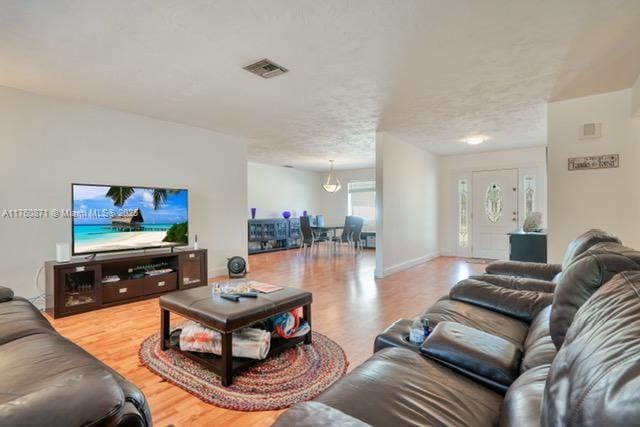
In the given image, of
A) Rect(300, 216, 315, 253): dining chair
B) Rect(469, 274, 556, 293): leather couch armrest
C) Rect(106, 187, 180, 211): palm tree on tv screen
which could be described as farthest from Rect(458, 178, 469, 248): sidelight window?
Rect(106, 187, 180, 211): palm tree on tv screen

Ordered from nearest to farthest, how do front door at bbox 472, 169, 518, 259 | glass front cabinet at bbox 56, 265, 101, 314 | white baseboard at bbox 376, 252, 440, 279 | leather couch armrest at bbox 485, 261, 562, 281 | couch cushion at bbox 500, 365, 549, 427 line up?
couch cushion at bbox 500, 365, 549, 427
leather couch armrest at bbox 485, 261, 562, 281
glass front cabinet at bbox 56, 265, 101, 314
white baseboard at bbox 376, 252, 440, 279
front door at bbox 472, 169, 518, 259

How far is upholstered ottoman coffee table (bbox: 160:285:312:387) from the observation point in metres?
1.96

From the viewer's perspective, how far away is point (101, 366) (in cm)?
127

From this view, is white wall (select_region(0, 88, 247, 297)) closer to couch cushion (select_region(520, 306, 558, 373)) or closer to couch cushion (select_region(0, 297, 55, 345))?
couch cushion (select_region(0, 297, 55, 345))

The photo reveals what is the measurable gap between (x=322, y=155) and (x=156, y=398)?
579 cm

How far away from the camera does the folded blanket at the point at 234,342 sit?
6.98ft

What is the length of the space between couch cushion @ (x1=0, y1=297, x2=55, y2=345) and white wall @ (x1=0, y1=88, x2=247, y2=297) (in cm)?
170

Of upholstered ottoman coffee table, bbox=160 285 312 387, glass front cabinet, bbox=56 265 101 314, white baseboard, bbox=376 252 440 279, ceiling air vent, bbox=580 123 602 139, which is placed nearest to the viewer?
upholstered ottoman coffee table, bbox=160 285 312 387

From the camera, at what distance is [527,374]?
1072 millimetres

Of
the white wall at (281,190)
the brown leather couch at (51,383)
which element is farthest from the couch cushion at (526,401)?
the white wall at (281,190)

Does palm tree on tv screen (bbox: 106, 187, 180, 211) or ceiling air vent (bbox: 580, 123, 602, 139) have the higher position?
ceiling air vent (bbox: 580, 123, 602, 139)

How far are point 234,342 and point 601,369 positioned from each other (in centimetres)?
195

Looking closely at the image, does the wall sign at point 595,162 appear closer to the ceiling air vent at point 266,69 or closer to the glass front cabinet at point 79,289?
the ceiling air vent at point 266,69

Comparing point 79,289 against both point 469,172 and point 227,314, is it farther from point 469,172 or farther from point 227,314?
point 469,172
